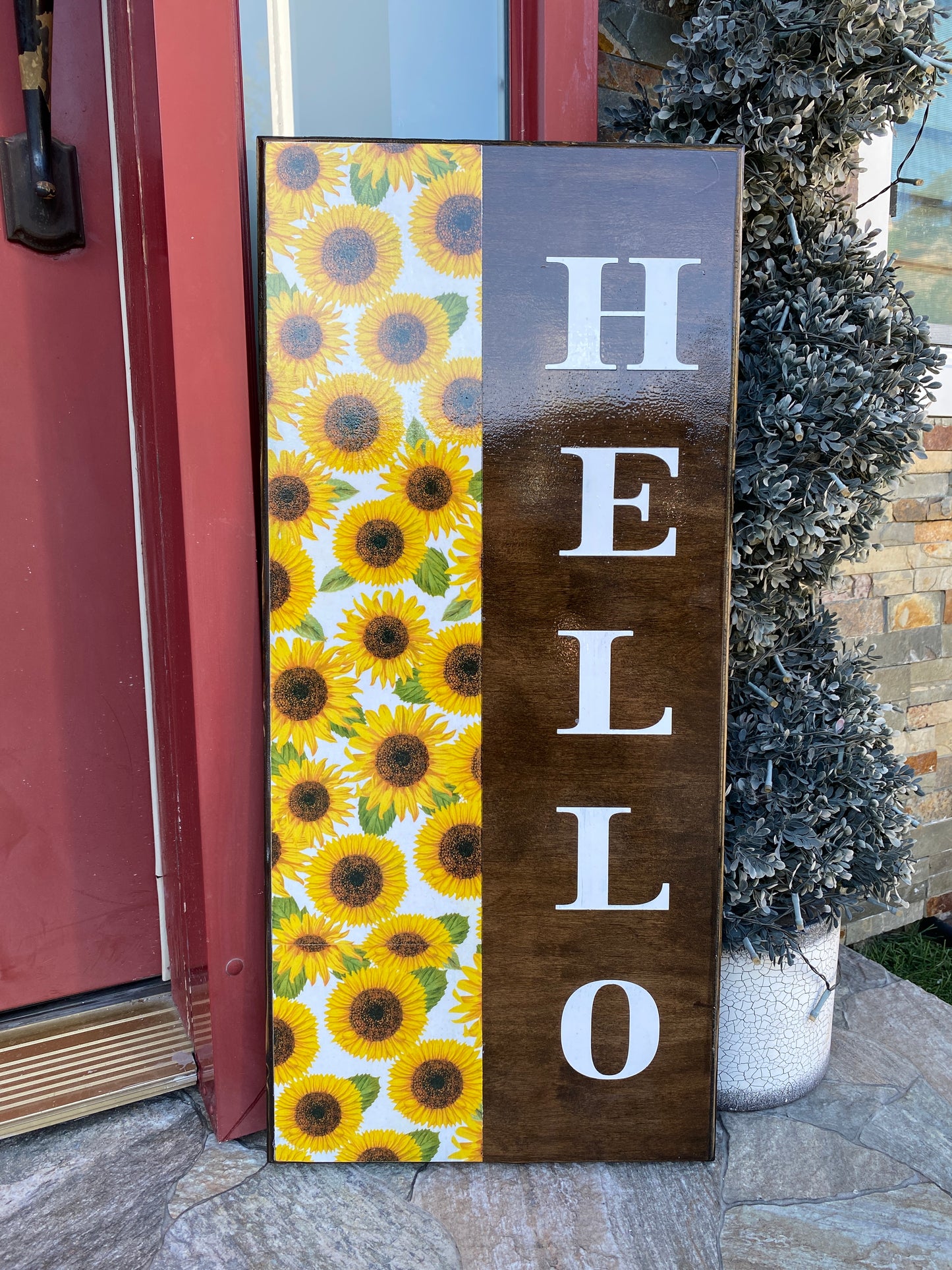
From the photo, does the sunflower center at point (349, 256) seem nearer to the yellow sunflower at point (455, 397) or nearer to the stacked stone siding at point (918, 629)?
the yellow sunflower at point (455, 397)

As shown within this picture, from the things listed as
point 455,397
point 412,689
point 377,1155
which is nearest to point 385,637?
point 412,689

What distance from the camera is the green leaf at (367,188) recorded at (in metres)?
1.51

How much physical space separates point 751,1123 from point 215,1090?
1108mm

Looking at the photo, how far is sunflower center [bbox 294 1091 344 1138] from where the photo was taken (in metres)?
1.67

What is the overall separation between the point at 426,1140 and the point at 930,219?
2.91 m

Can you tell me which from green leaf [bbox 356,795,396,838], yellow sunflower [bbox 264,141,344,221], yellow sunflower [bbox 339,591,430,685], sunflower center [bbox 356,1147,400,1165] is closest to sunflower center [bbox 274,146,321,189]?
yellow sunflower [bbox 264,141,344,221]

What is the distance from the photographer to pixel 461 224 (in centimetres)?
153

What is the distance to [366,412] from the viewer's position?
155 cm

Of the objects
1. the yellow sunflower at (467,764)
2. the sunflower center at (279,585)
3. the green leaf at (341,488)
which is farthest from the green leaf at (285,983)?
the green leaf at (341,488)

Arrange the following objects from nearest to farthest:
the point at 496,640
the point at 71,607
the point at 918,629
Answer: the point at 496,640 → the point at 71,607 → the point at 918,629

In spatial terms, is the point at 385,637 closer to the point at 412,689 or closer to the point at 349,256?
the point at 412,689

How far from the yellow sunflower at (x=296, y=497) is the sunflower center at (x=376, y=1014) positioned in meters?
0.87

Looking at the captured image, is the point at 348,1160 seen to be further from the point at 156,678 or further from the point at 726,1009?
the point at 156,678

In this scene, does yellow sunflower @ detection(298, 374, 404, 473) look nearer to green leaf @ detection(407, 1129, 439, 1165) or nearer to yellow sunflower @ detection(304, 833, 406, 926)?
yellow sunflower @ detection(304, 833, 406, 926)
